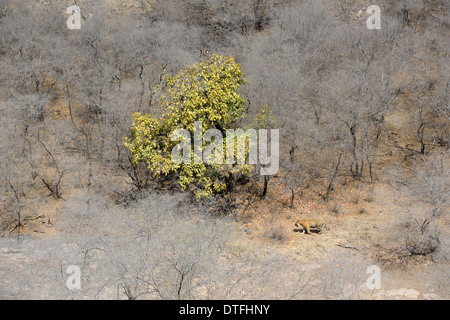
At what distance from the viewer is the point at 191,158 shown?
19578 millimetres

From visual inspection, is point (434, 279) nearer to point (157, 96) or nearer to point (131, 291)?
point (131, 291)

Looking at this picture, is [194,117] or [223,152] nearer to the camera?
[194,117]

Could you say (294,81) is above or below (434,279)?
above

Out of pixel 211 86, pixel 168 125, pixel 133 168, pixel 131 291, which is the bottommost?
pixel 131 291

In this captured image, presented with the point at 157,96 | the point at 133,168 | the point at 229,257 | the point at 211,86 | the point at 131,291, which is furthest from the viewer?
the point at 157,96

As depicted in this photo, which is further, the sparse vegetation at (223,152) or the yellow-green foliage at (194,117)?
the yellow-green foliage at (194,117)

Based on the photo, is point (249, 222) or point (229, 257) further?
point (249, 222)

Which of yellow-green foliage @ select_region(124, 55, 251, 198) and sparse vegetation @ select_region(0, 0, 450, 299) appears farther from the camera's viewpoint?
yellow-green foliage @ select_region(124, 55, 251, 198)

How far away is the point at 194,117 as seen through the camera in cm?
1903

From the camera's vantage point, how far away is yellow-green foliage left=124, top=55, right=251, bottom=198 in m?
19.2

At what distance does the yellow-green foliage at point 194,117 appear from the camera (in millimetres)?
19250

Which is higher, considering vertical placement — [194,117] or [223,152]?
[194,117]

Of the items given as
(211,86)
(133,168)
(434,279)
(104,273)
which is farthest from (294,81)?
(104,273)

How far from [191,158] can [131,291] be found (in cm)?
596
